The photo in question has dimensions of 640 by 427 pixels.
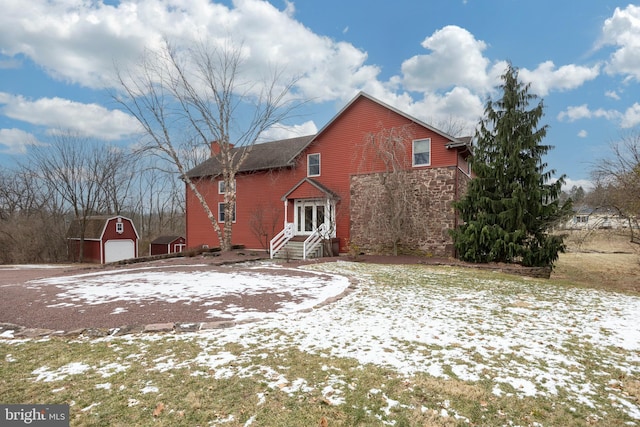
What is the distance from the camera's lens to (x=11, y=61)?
1567 cm

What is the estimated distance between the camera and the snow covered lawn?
9.21 feet

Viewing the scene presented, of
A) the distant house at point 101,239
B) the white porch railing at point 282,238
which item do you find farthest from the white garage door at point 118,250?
the white porch railing at point 282,238

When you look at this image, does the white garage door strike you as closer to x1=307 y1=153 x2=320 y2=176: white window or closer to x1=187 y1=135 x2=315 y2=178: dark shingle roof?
x1=187 y1=135 x2=315 y2=178: dark shingle roof

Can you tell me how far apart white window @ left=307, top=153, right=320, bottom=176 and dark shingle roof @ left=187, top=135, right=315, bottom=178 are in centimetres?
77

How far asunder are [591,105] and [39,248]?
120 feet

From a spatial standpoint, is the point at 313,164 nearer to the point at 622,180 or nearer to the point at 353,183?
the point at 353,183

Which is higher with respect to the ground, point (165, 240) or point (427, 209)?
point (427, 209)

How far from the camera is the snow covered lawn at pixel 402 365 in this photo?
2.81m

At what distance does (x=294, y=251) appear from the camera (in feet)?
52.3

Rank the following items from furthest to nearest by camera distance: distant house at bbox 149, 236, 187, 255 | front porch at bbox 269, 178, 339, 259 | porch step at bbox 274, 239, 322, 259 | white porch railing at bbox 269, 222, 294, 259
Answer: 1. distant house at bbox 149, 236, 187, 255
2. white porch railing at bbox 269, 222, 294, 259
3. front porch at bbox 269, 178, 339, 259
4. porch step at bbox 274, 239, 322, 259

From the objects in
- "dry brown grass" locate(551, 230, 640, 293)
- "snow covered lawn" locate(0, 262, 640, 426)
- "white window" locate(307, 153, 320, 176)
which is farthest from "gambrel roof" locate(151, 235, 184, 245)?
"dry brown grass" locate(551, 230, 640, 293)

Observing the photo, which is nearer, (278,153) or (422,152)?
(422,152)

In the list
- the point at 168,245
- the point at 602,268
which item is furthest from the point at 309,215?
the point at 168,245

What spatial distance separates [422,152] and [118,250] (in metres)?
25.0
